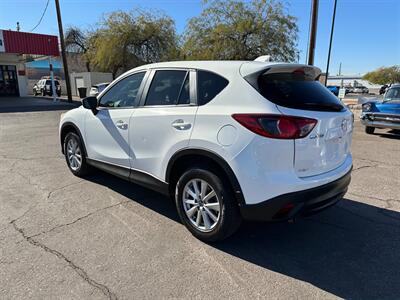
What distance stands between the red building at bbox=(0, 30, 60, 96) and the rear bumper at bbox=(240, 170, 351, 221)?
25986 mm

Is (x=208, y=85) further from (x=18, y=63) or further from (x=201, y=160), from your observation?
(x=18, y=63)

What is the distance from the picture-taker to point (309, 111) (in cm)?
284

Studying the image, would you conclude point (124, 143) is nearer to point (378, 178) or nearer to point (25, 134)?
point (378, 178)

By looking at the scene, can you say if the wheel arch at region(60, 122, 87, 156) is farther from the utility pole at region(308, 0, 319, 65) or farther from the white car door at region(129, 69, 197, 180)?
the utility pole at region(308, 0, 319, 65)

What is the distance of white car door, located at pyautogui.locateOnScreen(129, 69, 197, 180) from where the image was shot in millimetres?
3291

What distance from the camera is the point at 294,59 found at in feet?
81.7

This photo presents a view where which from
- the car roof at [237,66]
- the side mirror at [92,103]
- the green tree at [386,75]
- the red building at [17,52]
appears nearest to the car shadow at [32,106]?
the red building at [17,52]

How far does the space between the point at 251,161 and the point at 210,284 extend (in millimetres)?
1078

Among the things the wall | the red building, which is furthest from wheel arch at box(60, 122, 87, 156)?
the wall

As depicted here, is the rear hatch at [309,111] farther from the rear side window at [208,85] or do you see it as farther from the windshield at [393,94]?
the windshield at [393,94]

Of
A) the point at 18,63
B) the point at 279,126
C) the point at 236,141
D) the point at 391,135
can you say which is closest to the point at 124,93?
the point at 236,141

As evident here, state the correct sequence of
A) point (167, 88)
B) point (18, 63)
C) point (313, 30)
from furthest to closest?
1. point (18, 63)
2. point (313, 30)
3. point (167, 88)

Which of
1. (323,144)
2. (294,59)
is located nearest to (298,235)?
(323,144)

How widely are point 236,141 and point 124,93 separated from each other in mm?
2064
